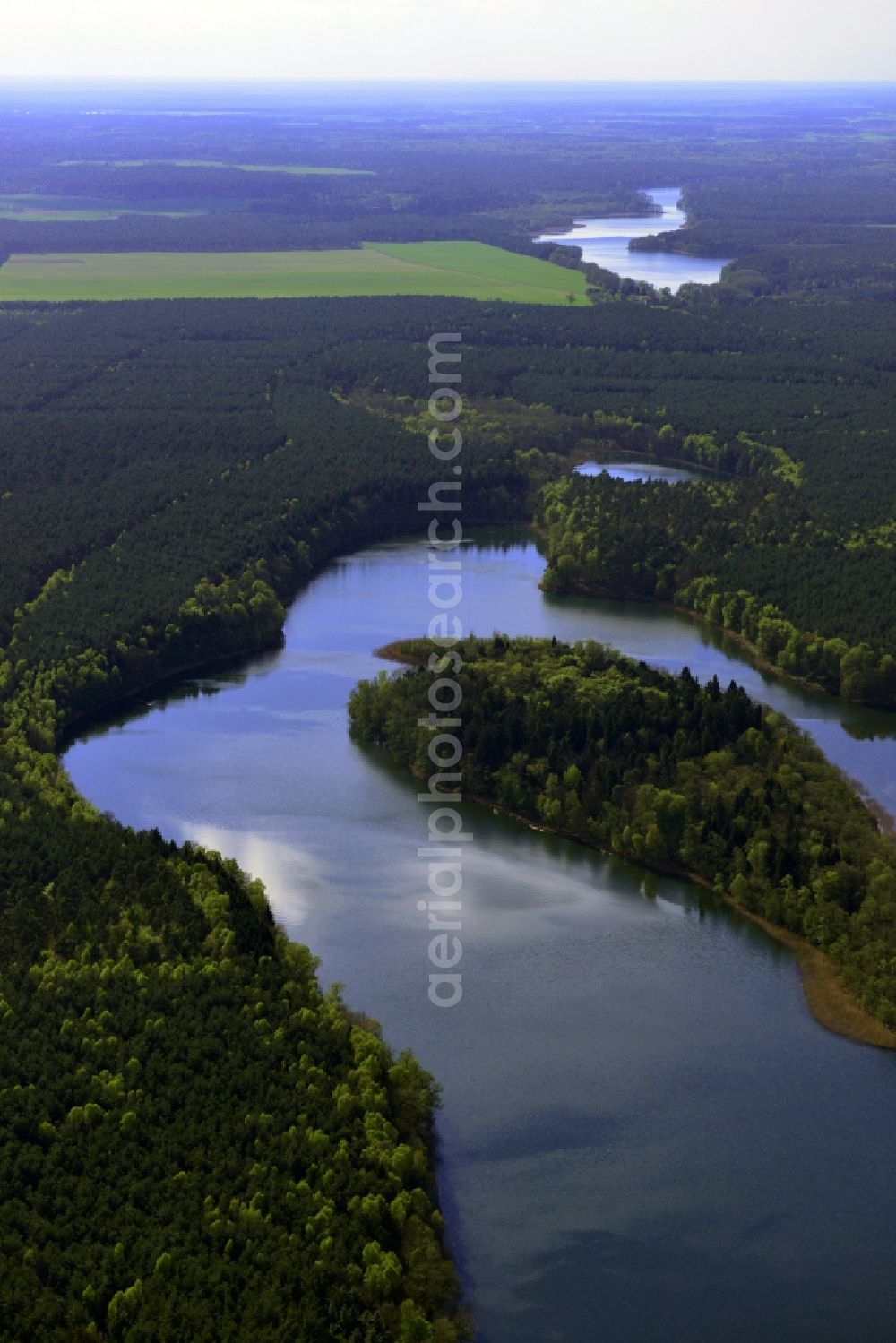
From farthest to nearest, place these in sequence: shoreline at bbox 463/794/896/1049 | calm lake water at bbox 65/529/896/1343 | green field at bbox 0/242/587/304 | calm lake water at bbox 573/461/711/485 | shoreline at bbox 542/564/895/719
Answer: green field at bbox 0/242/587/304 < calm lake water at bbox 573/461/711/485 < shoreline at bbox 542/564/895/719 < shoreline at bbox 463/794/896/1049 < calm lake water at bbox 65/529/896/1343

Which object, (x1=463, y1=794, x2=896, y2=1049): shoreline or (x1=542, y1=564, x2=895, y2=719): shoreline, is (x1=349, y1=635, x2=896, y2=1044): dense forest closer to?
(x1=463, y1=794, x2=896, y2=1049): shoreline

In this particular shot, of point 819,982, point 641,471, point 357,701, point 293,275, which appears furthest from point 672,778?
point 293,275

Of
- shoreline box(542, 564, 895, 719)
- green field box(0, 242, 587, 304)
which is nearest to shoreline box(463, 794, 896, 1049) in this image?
shoreline box(542, 564, 895, 719)

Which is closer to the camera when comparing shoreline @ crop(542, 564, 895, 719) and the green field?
shoreline @ crop(542, 564, 895, 719)

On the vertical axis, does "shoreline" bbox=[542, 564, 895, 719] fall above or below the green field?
below

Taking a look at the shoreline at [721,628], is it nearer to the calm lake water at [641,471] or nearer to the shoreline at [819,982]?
the shoreline at [819,982]

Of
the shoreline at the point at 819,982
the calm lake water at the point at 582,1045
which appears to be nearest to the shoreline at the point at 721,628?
the calm lake water at the point at 582,1045

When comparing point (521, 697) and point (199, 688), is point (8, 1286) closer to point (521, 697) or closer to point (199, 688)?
point (521, 697)
